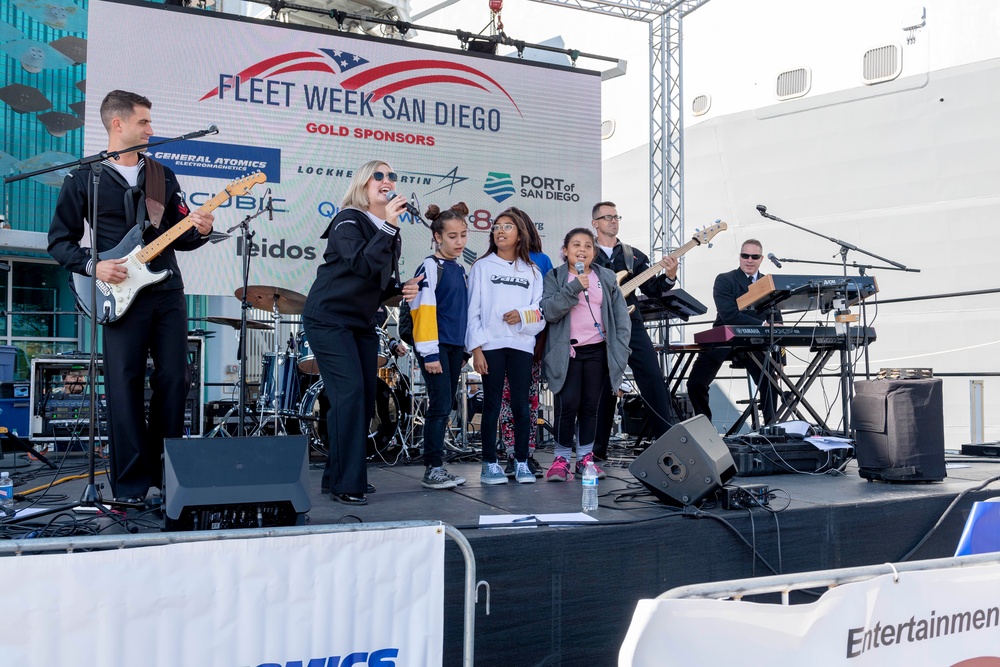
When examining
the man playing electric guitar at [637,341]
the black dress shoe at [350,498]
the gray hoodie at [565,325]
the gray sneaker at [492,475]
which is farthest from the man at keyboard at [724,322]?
the black dress shoe at [350,498]

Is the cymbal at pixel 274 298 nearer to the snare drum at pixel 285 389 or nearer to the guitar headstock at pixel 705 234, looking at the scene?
the snare drum at pixel 285 389

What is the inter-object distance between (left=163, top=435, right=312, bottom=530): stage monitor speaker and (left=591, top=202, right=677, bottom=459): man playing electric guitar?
2830mm

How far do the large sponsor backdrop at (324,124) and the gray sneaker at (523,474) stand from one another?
284 cm

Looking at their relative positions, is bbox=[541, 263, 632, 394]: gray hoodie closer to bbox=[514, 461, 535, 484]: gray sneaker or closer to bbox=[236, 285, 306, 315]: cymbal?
bbox=[514, 461, 535, 484]: gray sneaker

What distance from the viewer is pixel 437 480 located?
4539mm

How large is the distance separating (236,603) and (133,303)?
2321mm

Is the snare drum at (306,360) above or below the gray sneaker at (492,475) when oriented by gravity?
above

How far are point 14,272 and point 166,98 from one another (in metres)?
5.43

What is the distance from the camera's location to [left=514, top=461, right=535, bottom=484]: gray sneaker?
15.7 ft

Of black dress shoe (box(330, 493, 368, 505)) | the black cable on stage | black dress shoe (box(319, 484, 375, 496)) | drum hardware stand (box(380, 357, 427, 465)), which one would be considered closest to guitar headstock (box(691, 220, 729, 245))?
drum hardware stand (box(380, 357, 427, 465))

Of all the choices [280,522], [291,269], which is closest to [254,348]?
[291,269]

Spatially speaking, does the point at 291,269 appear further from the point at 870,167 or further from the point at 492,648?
the point at 870,167

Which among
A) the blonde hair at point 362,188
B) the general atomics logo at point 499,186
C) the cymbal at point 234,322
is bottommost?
the cymbal at point 234,322

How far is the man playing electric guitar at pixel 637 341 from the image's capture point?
5.70 m
